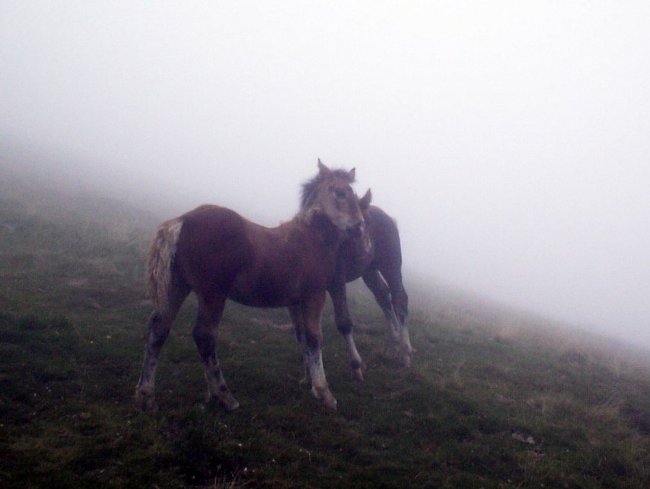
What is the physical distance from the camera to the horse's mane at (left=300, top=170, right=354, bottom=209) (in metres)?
8.87

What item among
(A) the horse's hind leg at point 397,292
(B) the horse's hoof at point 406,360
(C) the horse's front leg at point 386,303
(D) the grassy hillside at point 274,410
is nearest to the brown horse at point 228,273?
(D) the grassy hillside at point 274,410

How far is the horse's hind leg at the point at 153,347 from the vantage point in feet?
21.2

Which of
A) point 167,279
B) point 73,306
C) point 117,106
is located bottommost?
point 73,306

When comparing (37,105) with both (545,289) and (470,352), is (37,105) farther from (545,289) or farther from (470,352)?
(470,352)

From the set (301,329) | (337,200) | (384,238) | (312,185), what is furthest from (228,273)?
(384,238)

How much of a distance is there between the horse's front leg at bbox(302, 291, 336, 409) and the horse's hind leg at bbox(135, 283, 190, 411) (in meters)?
1.95

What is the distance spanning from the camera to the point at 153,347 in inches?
263

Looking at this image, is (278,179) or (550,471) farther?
(278,179)

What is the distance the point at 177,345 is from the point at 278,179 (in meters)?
89.4

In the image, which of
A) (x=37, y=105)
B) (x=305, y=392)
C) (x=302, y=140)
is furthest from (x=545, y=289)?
(x=37, y=105)

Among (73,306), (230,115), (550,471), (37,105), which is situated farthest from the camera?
(230,115)

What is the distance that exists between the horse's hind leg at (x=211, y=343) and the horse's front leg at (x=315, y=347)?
127 centimetres

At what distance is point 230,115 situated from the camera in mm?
162500

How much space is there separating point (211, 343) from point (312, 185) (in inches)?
140
